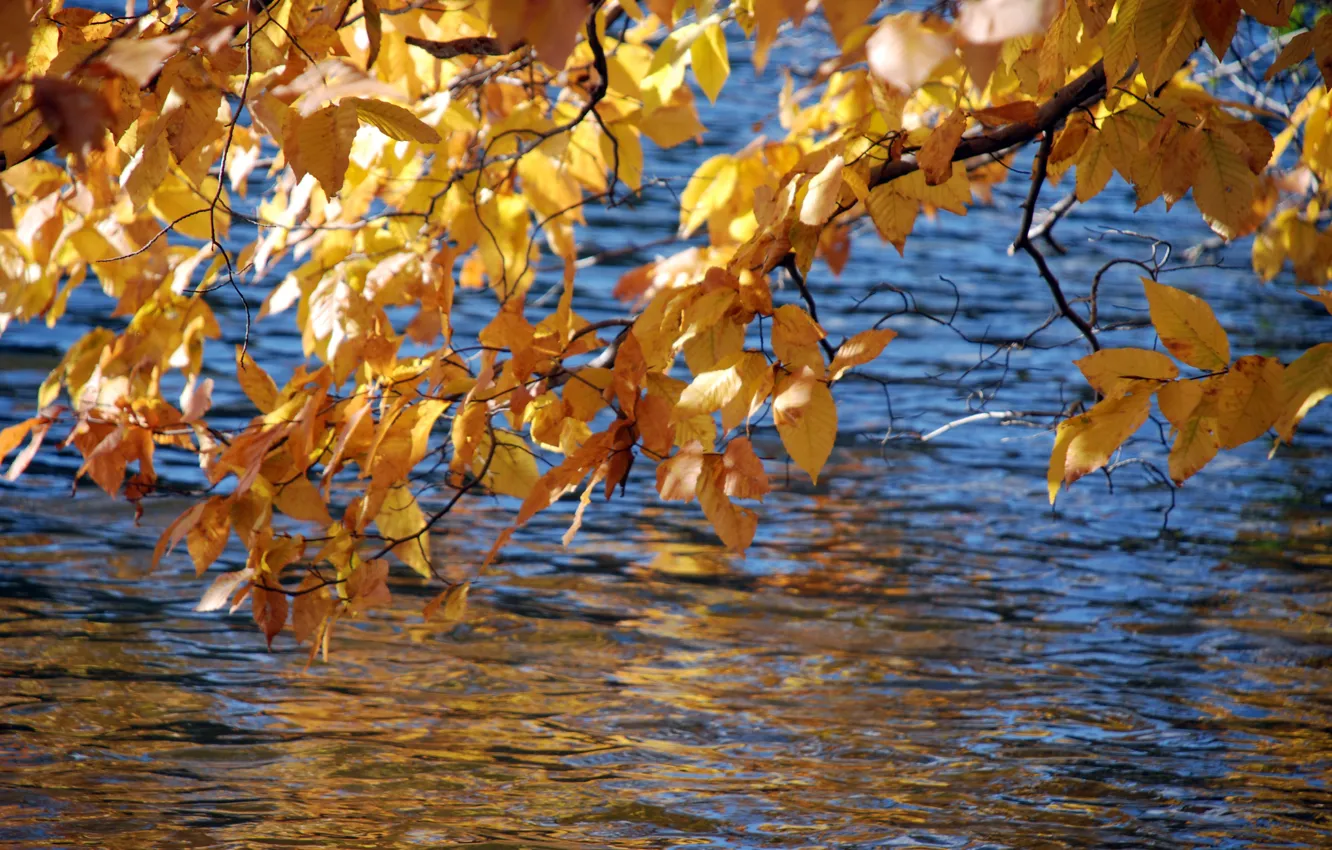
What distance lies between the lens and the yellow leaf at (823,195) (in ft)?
5.46

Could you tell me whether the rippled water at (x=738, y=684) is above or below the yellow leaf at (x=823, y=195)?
below

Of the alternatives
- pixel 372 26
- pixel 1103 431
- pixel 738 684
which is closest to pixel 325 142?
pixel 372 26

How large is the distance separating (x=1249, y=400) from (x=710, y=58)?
1.52 meters

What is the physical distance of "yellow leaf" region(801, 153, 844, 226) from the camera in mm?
1663

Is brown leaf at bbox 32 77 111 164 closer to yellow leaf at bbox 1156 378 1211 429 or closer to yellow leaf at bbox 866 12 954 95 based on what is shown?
yellow leaf at bbox 866 12 954 95

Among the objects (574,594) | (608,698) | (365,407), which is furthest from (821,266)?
A: (365,407)

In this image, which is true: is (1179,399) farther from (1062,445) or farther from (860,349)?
(860,349)

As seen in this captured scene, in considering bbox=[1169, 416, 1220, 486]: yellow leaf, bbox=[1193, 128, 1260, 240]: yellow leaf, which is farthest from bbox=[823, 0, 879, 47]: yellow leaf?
bbox=[1193, 128, 1260, 240]: yellow leaf

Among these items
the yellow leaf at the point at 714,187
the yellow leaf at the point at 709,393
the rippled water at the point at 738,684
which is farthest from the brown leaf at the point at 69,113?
the yellow leaf at the point at 714,187

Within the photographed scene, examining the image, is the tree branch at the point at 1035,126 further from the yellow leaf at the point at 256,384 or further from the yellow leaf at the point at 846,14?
the yellow leaf at the point at 256,384

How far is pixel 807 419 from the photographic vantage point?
165 cm

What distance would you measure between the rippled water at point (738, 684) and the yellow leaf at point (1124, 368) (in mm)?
763

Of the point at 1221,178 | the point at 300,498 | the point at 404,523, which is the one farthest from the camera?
the point at 404,523

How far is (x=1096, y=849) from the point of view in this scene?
2.64m
